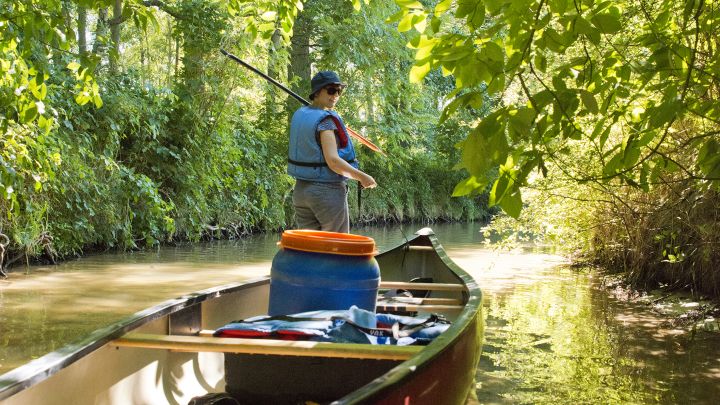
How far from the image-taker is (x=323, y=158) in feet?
16.3

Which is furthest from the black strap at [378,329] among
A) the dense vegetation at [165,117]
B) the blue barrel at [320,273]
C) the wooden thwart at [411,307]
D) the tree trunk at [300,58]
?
the tree trunk at [300,58]

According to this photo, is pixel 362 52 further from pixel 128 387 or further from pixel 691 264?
pixel 128 387

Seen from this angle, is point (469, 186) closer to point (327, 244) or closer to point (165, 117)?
point (327, 244)

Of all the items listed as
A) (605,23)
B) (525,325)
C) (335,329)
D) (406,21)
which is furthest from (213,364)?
(525,325)

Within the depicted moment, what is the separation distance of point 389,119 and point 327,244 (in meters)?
15.4

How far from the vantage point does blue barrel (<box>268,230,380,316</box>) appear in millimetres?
3781

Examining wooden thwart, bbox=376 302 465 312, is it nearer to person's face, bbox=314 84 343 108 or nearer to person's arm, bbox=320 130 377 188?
person's arm, bbox=320 130 377 188

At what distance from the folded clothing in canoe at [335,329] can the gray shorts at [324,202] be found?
166cm

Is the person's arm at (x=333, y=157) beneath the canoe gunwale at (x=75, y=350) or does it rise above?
above

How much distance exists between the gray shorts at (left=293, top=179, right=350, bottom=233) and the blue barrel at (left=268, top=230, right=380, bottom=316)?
45.9 inches

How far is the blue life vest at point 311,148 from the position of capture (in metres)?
4.88

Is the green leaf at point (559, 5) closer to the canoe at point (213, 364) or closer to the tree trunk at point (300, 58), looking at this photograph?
the canoe at point (213, 364)

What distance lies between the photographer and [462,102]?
2217 millimetres

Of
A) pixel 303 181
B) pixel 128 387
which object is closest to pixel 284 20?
pixel 303 181
